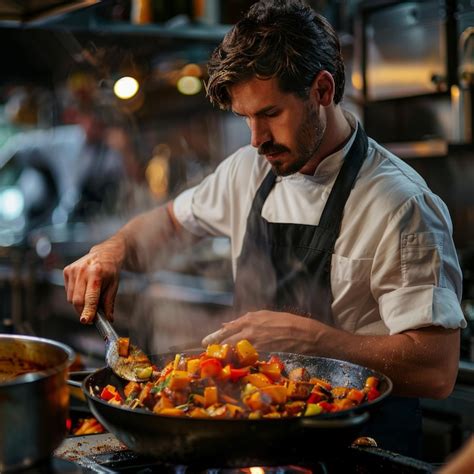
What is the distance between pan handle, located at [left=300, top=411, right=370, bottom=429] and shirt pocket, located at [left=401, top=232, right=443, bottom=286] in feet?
2.49

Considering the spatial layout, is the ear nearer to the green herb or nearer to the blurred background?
the green herb

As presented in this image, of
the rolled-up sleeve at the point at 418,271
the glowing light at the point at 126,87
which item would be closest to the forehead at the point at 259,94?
the rolled-up sleeve at the point at 418,271

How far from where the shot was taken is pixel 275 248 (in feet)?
8.25

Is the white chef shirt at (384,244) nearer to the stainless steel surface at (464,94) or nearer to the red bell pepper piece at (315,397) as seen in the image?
→ the red bell pepper piece at (315,397)

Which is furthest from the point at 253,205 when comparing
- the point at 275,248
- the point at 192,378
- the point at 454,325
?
the point at 192,378

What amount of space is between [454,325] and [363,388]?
0.41m

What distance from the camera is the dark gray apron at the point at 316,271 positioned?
235 cm

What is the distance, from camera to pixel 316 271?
7.73 feet

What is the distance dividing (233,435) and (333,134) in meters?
1.25

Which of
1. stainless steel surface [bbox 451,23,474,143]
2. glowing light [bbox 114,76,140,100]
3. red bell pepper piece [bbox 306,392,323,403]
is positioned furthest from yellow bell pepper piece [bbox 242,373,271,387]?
stainless steel surface [bbox 451,23,474,143]

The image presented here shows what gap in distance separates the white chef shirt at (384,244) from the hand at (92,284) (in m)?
0.58

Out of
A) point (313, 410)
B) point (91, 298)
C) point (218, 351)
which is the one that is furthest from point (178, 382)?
point (91, 298)

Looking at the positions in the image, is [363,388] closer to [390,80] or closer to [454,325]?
[454,325]

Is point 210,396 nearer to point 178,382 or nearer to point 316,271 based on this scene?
point 178,382
